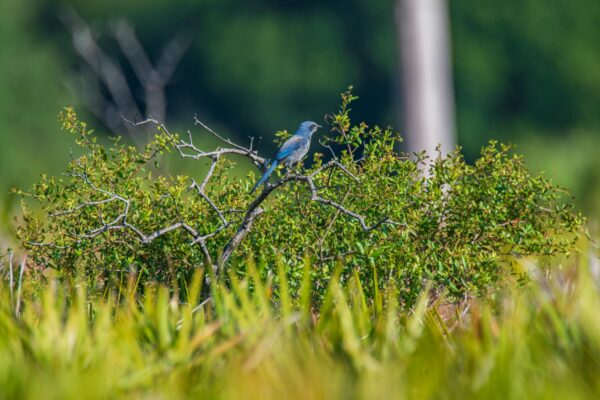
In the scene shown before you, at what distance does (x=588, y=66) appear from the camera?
24.2m

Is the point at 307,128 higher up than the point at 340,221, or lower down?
higher up

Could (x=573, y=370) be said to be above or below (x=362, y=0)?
below

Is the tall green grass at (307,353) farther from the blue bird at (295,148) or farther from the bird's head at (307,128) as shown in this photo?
the bird's head at (307,128)

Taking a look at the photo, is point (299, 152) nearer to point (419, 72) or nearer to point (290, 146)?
point (290, 146)

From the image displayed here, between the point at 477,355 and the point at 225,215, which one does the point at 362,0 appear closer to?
the point at 225,215

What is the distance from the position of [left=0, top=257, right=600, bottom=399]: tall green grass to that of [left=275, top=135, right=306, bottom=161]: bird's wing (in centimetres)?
183

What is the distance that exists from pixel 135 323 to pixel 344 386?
55.3 inches

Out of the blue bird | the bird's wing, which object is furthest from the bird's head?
the bird's wing

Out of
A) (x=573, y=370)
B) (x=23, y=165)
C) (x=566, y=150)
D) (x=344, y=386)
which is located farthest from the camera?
(x=23, y=165)

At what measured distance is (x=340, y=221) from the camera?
18.4 ft

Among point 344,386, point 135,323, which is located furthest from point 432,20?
point 344,386

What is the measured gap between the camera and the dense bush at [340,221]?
5535mm

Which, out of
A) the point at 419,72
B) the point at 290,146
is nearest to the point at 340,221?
the point at 290,146

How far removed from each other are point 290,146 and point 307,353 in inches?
119
